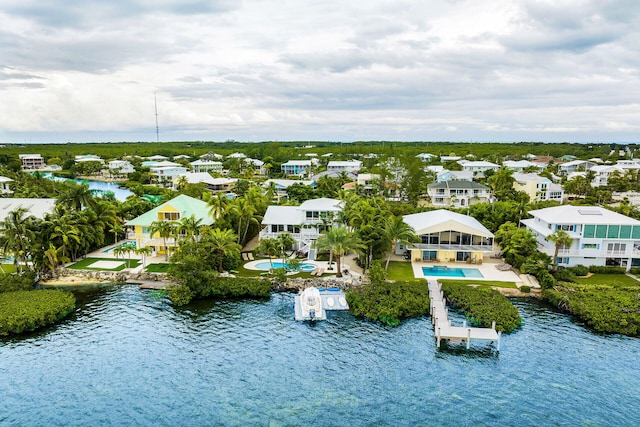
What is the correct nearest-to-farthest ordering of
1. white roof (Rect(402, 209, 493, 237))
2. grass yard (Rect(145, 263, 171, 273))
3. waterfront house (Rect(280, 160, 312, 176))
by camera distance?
grass yard (Rect(145, 263, 171, 273)) < white roof (Rect(402, 209, 493, 237)) < waterfront house (Rect(280, 160, 312, 176))

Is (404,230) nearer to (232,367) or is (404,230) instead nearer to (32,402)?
(232,367)

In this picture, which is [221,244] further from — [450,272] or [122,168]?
[122,168]

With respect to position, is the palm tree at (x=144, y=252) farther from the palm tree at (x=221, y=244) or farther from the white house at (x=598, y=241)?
the white house at (x=598, y=241)

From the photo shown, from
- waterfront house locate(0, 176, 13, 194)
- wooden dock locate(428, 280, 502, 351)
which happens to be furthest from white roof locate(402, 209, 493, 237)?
waterfront house locate(0, 176, 13, 194)

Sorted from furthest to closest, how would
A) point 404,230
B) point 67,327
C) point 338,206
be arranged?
point 338,206, point 404,230, point 67,327

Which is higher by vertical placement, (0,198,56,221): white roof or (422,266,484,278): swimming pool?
(0,198,56,221): white roof

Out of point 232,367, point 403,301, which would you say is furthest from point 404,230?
point 232,367

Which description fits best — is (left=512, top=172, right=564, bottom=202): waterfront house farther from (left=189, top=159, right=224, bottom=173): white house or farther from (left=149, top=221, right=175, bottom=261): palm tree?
(left=189, top=159, right=224, bottom=173): white house

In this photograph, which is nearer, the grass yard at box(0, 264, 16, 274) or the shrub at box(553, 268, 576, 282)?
the shrub at box(553, 268, 576, 282)
